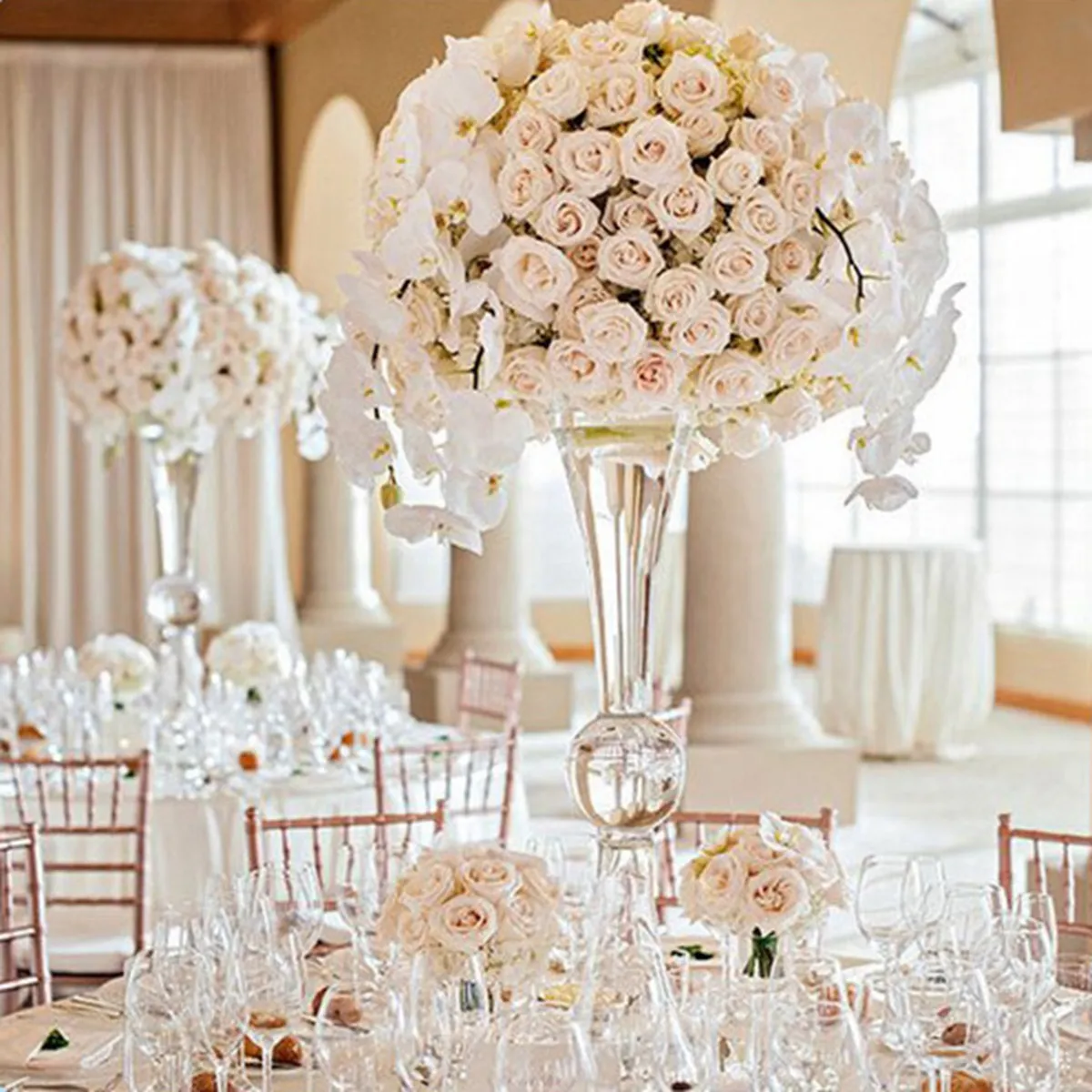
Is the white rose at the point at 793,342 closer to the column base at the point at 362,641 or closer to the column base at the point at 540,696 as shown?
the column base at the point at 540,696

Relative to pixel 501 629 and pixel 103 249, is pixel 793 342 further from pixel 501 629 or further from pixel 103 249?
pixel 103 249

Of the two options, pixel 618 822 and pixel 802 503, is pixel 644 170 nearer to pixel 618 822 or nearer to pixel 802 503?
pixel 618 822

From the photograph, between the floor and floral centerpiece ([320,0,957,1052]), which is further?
the floor

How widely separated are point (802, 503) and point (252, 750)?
357 inches

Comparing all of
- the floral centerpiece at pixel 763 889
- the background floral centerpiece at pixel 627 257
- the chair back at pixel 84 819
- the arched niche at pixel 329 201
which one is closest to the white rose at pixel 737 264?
the background floral centerpiece at pixel 627 257

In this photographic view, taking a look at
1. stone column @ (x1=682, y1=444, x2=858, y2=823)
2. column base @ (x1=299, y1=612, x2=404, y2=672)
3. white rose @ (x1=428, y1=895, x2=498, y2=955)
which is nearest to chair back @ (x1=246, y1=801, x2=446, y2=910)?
white rose @ (x1=428, y1=895, x2=498, y2=955)

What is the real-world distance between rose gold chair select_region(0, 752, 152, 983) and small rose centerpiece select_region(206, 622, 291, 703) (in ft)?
2.70

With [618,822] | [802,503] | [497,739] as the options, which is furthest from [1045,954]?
[802,503]

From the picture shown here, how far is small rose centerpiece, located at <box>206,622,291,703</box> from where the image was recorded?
6574mm

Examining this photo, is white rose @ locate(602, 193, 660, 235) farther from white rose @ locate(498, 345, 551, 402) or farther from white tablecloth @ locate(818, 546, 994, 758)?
white tablecloth @ locate(818, 546, 994, 758)

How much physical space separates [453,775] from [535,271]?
3227mm

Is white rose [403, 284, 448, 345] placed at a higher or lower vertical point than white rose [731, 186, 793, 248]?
lower

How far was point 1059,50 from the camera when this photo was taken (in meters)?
5.88

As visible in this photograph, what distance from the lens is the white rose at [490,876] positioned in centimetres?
301
